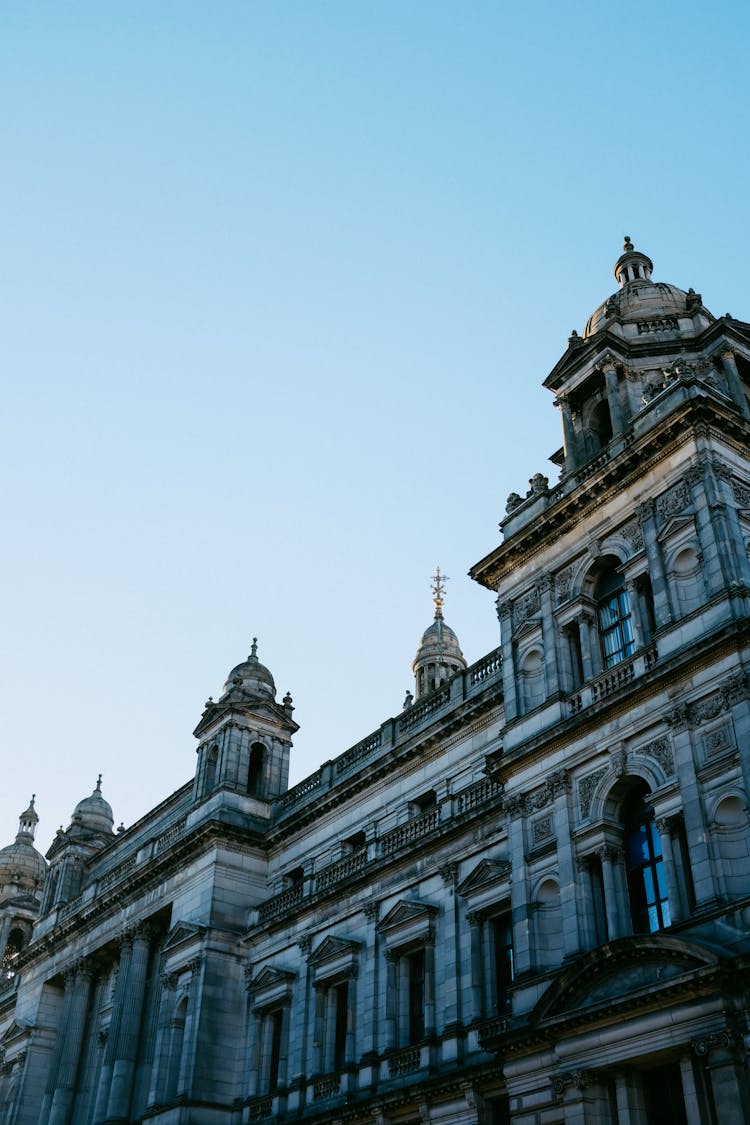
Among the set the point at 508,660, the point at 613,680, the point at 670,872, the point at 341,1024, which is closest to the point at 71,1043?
the point at 341,1024

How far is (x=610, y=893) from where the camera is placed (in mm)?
24266

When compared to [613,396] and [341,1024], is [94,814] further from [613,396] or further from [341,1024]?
[613,396]

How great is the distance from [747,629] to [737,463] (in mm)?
5614

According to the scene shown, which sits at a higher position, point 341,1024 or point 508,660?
point 508,660

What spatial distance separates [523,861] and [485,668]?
30.2 feet

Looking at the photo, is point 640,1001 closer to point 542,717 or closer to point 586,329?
point 542,717

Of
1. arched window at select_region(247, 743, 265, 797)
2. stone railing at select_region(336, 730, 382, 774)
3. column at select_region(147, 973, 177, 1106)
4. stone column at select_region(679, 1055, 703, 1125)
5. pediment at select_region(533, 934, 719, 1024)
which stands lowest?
stone column at select_region(679, 1055, 703, 1125)

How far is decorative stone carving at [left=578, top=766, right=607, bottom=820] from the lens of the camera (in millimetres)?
25641

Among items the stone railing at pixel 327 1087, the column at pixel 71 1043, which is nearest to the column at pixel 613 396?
the stone railing at pixel 327 1087

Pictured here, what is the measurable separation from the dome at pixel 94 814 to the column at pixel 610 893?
41900 mm

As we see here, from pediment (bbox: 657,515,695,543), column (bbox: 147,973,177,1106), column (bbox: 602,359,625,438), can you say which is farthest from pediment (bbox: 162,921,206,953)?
pediment (bbox: 657,515,695,543)

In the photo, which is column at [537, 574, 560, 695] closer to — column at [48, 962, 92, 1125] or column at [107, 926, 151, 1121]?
column at [107, 926, 151, 1121]

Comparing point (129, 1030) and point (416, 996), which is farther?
point (129, 1030)

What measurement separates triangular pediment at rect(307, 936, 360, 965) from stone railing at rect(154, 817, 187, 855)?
37.1ft
